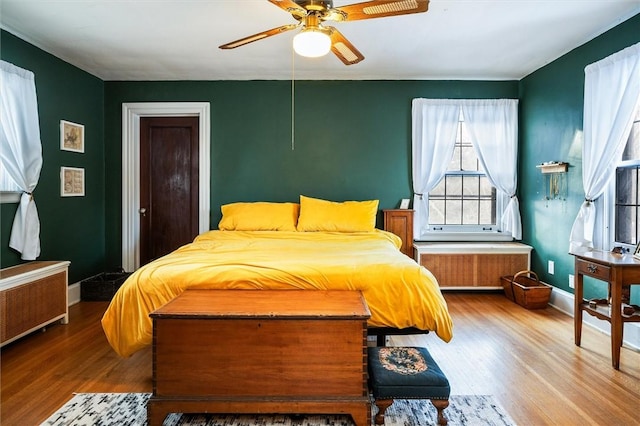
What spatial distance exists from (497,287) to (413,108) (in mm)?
2242

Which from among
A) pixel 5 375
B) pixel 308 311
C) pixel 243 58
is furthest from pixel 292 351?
pixel 243 58

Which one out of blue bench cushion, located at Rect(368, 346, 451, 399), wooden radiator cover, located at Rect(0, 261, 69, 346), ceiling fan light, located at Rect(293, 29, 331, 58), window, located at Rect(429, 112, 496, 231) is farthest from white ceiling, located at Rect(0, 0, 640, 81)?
blue bench cushion, located at Rect(368, 346, 451, 399)

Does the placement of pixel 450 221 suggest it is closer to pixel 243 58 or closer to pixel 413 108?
pixel 413 108

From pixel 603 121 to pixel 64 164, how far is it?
493 cm

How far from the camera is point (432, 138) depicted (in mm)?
4535

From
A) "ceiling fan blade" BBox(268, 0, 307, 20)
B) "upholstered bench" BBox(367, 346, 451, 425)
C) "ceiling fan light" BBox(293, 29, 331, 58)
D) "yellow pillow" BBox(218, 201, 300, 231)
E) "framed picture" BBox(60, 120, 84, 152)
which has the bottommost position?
"upholstered bench" BBox(367, 346, 451, 425)

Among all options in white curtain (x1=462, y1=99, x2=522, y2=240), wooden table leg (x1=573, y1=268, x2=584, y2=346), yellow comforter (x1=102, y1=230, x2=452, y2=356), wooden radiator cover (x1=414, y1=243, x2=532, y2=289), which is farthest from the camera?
white curtain (x1=462, y1=99, x2=522, y2=240)

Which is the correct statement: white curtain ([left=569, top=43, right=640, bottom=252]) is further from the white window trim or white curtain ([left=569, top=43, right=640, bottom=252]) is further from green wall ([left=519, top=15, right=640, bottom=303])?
the white window trim

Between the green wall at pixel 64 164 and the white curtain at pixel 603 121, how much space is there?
15.4ft

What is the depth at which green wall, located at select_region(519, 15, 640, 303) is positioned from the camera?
341 cm

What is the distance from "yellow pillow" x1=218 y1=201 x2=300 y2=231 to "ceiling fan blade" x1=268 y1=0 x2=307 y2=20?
218 centimetres

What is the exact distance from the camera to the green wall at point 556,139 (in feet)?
11.2

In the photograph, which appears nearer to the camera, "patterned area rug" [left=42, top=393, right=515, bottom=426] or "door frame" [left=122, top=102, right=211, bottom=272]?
"patterned area rug" [left=42, top=393, right=515, bottom=426]

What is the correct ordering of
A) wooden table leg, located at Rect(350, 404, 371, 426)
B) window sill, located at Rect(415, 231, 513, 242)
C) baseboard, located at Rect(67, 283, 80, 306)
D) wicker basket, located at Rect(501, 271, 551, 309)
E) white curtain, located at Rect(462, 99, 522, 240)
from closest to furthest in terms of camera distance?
1. wooden table leg, located at Rect(350, 404, 371, 426)
2. wicker basket, located at Rect(501, 271, 551, 309)
3. baseboard, located at Rect(67, 283, 80, 306)
4. white curtain, located at Rect(462, 99, 522, 240)
5. window sill, located at Rect(415, 231, 513, 242)
